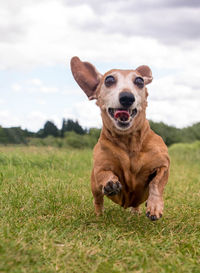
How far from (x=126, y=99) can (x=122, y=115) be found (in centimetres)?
18

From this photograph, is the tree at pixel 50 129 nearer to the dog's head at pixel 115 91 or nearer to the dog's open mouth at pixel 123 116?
the dog's head at pixel 115 91

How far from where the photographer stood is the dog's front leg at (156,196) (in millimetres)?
3900

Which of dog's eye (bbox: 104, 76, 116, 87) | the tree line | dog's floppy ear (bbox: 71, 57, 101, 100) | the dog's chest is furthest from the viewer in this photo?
the tree line

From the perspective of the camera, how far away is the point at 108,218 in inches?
179

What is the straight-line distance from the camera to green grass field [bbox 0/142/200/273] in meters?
2.98

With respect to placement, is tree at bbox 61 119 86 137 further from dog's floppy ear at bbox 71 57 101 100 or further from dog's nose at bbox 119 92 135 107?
dog's nose at bbox 119 92 135 107

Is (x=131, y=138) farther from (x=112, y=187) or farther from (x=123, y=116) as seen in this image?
(x=112, y=187)

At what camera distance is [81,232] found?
3951mm

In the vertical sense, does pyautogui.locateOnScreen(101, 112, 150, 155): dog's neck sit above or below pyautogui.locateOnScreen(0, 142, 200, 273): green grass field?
above

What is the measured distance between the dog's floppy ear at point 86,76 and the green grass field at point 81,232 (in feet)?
4.25

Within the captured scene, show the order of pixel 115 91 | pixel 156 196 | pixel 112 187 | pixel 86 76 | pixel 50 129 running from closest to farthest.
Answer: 1. pixel 112 187
2. pixel 156 196
3. pixel 115 91
4. pixel 86 76
5. pixel 50 129

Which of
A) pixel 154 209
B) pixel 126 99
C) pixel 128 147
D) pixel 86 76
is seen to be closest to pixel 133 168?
pixel 128 147

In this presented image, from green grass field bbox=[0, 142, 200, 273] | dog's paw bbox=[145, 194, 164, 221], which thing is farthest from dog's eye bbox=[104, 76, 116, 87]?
green grass field bbox=[0, 142, 200, 273]

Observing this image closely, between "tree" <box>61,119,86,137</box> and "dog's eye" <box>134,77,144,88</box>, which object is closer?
"dog's eye" <box>134,77,144,88</box>
